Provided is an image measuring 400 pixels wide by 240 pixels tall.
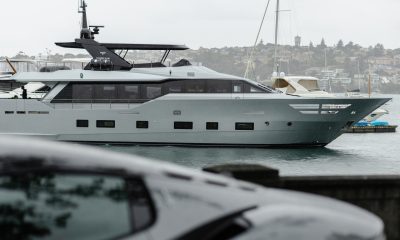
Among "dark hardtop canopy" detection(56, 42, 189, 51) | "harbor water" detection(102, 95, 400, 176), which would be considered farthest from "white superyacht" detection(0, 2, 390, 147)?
"harbor water" detection(102, 95, 400, 176)

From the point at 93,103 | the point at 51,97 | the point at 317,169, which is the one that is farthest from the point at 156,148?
the point at 317,169

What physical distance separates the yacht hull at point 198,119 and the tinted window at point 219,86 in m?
0.40

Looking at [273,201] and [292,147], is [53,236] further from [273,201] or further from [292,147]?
[292,147]

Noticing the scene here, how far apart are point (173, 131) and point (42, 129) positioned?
290 inches

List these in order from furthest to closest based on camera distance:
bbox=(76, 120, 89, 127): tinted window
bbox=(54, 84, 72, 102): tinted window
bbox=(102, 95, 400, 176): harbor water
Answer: bbox=(76, 120, 89, 127): tinted window
bbox=(54, 84, 72, 102): tinted window
bbox=(102, 95, 400, 176): harbor water

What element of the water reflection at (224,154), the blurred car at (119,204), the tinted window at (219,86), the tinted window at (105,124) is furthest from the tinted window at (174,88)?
the blurred car at (119,204)

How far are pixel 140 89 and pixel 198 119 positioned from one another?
350 centimetres

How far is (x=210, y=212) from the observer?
2.55 m

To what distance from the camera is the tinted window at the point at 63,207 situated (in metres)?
2.50

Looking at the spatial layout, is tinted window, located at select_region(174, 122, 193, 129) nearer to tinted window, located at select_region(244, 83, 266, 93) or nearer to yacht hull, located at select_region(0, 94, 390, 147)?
yacht hull, located at select_region(0, 94, 390, 147)

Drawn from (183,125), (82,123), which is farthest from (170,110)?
(82,123)

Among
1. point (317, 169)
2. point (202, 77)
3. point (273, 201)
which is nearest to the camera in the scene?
point (273, 201)

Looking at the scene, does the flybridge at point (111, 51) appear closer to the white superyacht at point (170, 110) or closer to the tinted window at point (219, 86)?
the white superyacht at point (170, 110)

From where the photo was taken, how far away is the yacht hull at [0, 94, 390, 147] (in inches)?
1180
